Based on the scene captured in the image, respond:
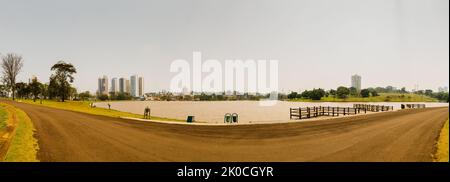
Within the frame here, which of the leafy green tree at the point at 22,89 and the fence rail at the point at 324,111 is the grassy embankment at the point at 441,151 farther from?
the leafy green tree at the point at 22,89

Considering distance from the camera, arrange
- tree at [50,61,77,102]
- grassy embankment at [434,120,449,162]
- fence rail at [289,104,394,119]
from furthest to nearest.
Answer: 1. tree at [50,61,77,102]
2. fence rail at [289,104,394,119]
3. grassy embankment at [434,120,449,162]

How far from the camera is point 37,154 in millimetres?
11633

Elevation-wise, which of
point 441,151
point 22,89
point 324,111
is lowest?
point 324,111

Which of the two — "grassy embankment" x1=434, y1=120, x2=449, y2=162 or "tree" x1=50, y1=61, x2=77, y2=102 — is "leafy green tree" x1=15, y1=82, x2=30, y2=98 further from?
"grassy embankment" x1=434, y1=120, x2=449, y2=162

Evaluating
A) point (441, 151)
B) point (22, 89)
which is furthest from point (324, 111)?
point (22, 89)

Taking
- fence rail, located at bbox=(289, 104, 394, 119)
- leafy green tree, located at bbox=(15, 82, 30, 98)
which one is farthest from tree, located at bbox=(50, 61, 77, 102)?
fence rail, located at bbox=(289, 104, 394, 119)

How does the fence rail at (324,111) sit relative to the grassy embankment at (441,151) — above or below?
below

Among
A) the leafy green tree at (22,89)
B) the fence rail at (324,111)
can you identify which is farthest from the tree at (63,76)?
the fence rail at (324,111)

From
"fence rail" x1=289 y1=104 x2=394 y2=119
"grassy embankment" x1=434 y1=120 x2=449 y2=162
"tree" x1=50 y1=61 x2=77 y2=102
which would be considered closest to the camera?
"grassy embankment" x1=434 y1=120 x2=449 y2=162

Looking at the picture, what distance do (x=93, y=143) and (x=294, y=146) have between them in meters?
10.3

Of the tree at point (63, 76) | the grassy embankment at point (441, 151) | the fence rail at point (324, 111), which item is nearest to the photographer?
the grassy embankment at point (441, 151)

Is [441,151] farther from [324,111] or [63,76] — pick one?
[63,76]
